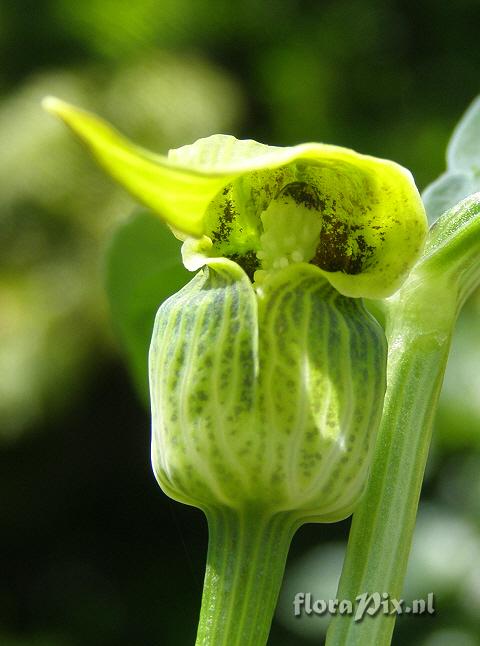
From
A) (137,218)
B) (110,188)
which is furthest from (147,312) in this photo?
(110,188)

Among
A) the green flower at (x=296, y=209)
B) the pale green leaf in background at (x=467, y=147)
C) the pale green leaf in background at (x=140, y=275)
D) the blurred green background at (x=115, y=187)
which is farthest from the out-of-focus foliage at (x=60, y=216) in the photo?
the green flower at (x=296, y=209)

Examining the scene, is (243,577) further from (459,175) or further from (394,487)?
(459,175)

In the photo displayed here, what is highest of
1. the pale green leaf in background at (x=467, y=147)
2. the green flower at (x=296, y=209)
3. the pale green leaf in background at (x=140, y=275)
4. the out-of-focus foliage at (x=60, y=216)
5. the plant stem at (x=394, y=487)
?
the out-of-focus foliage at (x=60, y=216)

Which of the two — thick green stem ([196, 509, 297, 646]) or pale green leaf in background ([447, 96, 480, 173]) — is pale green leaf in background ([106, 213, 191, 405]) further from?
thick green stem ([196, 509, 297, 646])

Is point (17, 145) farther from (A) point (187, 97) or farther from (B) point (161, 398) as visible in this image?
(B) point (161, 398)

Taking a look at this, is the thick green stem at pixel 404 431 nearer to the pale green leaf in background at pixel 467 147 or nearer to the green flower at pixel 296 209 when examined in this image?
the green flower at pixel 296 209

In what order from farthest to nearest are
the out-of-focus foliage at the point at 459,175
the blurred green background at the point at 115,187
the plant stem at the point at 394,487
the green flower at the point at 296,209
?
the blurred green background at the point at 115,187 → the out-of-focus foliage at the point at 459,175 → the plant stem at the point at 394,487 → the green flower at the point at 296,209
